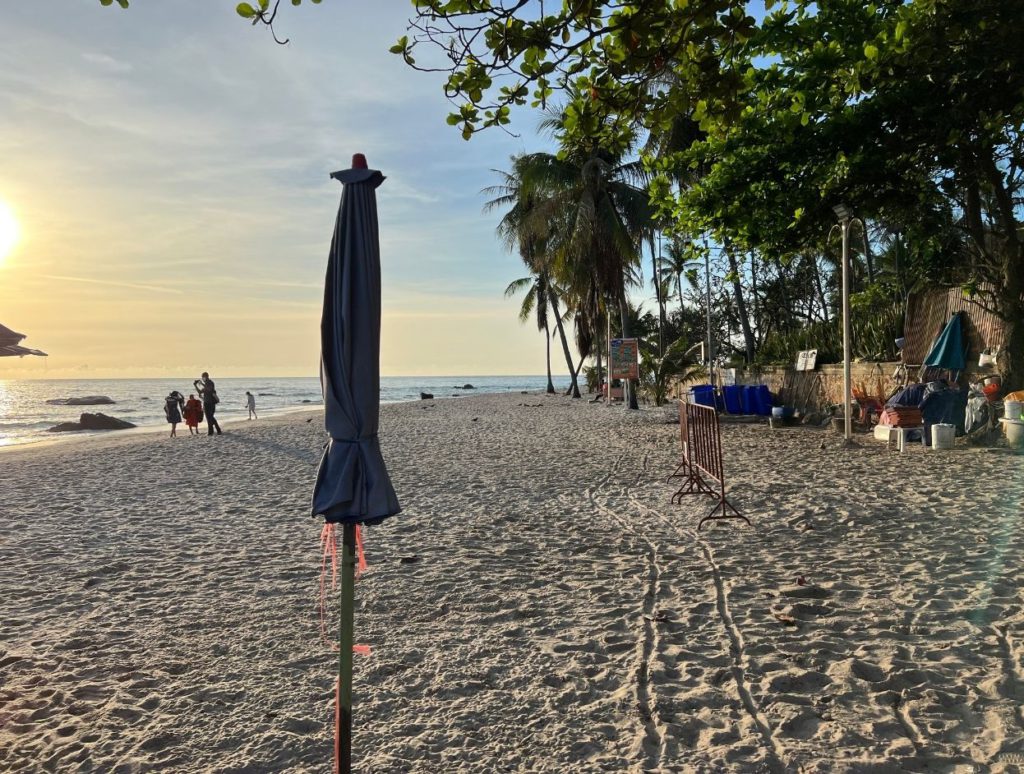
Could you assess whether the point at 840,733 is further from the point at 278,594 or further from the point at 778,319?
the point at 778,319

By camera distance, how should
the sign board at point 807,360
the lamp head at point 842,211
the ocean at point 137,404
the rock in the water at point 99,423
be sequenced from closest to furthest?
the lamp head at point 842,211, the sign board at point 807,360, the rock in the water at point 99,423, the ocean at point 137,404

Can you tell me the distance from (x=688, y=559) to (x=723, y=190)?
635 cm

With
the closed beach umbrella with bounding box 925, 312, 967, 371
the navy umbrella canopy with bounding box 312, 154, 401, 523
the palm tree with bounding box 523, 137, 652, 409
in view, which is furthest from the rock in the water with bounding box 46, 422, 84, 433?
the navy umbrella canopy with bounding box 312, 154, 401, 523

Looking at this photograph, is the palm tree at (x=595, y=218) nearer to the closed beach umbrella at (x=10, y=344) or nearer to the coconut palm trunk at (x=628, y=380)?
the coconut palm trunk at (x=628, y=380)

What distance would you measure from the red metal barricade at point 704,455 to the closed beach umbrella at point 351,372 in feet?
15.3

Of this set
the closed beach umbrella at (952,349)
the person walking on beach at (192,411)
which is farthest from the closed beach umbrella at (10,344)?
the closed beach umbrella at (952,349)

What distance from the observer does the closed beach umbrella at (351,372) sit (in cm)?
260

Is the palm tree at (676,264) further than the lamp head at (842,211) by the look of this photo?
Yes

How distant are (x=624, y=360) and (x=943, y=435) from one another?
442 inches

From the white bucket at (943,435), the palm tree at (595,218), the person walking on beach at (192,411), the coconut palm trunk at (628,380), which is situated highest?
the palm tree at (595,218)

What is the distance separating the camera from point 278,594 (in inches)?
196

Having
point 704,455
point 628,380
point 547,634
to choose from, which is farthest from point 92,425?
point 547,634

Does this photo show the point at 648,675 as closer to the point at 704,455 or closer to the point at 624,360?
the point at 704,455

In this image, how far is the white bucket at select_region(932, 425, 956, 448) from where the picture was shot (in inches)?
420
